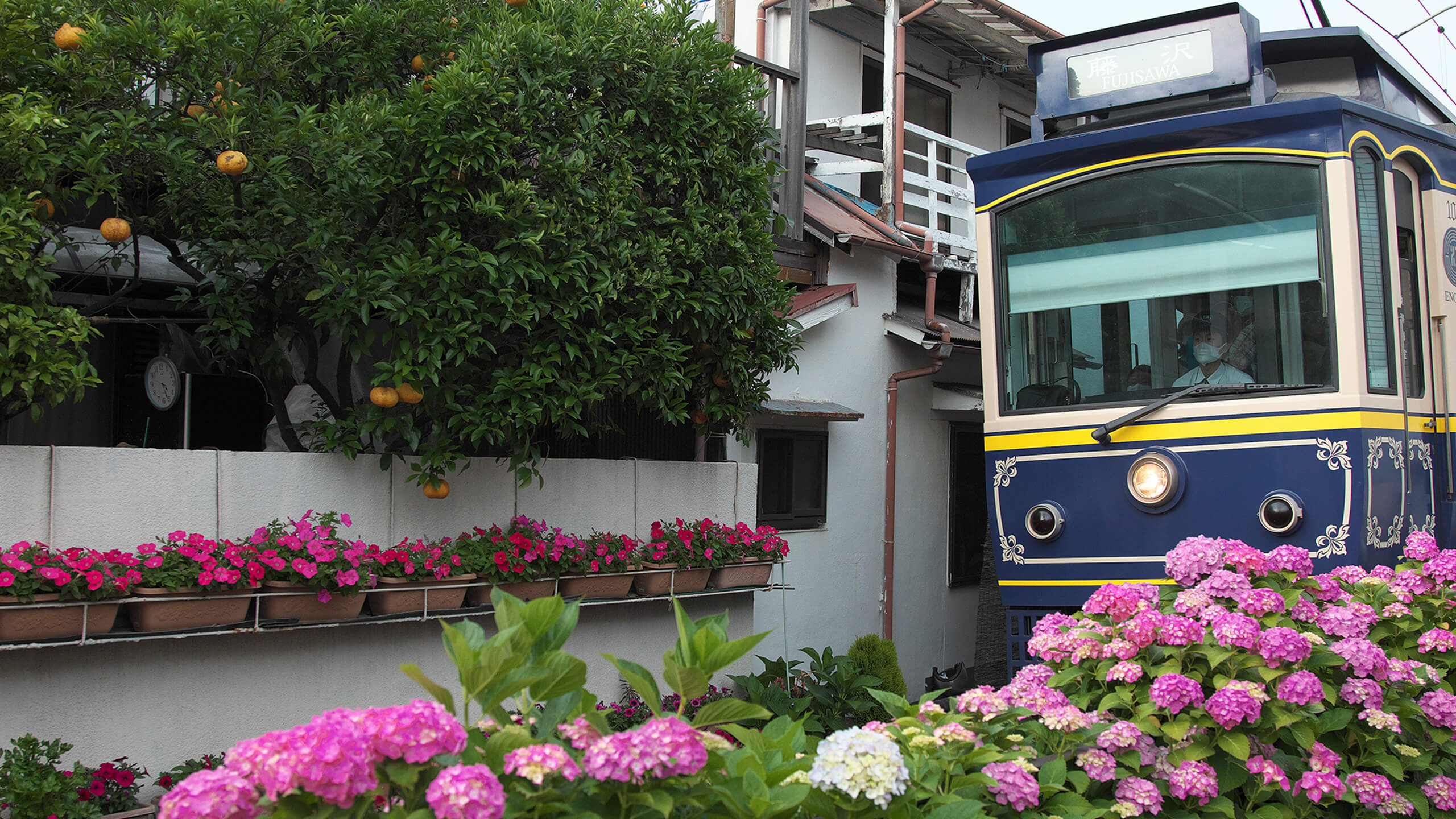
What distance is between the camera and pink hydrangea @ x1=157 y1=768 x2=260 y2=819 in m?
1.64

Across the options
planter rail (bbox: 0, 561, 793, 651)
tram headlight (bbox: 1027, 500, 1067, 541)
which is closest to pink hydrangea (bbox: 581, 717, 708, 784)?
planter rail (bbox: 0, 561, 793, 651)

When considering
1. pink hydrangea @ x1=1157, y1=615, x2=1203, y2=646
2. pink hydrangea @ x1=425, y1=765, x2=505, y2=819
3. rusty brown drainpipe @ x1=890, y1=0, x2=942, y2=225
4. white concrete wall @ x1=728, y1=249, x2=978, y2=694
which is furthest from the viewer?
rusty brown drainpipe @ x1=890, y1=0, x2=942, y2=225

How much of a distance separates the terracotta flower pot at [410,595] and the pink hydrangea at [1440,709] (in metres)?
3.66

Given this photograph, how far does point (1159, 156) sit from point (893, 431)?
12.7 ft

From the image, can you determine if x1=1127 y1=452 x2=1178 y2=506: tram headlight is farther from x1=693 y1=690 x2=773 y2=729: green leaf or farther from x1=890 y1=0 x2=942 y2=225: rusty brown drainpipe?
x1=890 y1=0 x2=942 y2=225: rusty brown drainpipe

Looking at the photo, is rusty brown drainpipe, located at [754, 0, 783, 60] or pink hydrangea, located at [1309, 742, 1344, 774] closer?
pink hydrangea, located at [1309, 742, 1344, 774]

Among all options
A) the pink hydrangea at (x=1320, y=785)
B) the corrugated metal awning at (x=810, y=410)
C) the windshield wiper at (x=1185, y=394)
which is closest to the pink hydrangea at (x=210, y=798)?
the pink hydrangea at (x=1320, y=785)

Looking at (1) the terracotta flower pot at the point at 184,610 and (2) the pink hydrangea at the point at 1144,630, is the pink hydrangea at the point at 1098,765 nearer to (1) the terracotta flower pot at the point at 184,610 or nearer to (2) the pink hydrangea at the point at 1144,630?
(2) the pink hydrangea at the point at 1144,630

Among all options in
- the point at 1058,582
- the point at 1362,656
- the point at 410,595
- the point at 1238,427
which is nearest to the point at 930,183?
the point at 1058,582

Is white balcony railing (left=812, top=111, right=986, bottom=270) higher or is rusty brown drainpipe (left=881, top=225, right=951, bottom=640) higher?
white balcony railing (left=812, top=111, right=986, bottom=270)

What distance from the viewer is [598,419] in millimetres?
6949

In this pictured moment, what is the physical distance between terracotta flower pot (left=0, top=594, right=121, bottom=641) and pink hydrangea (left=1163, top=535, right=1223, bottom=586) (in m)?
3.62

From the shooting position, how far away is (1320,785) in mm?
2916

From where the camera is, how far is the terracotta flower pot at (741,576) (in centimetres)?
642
